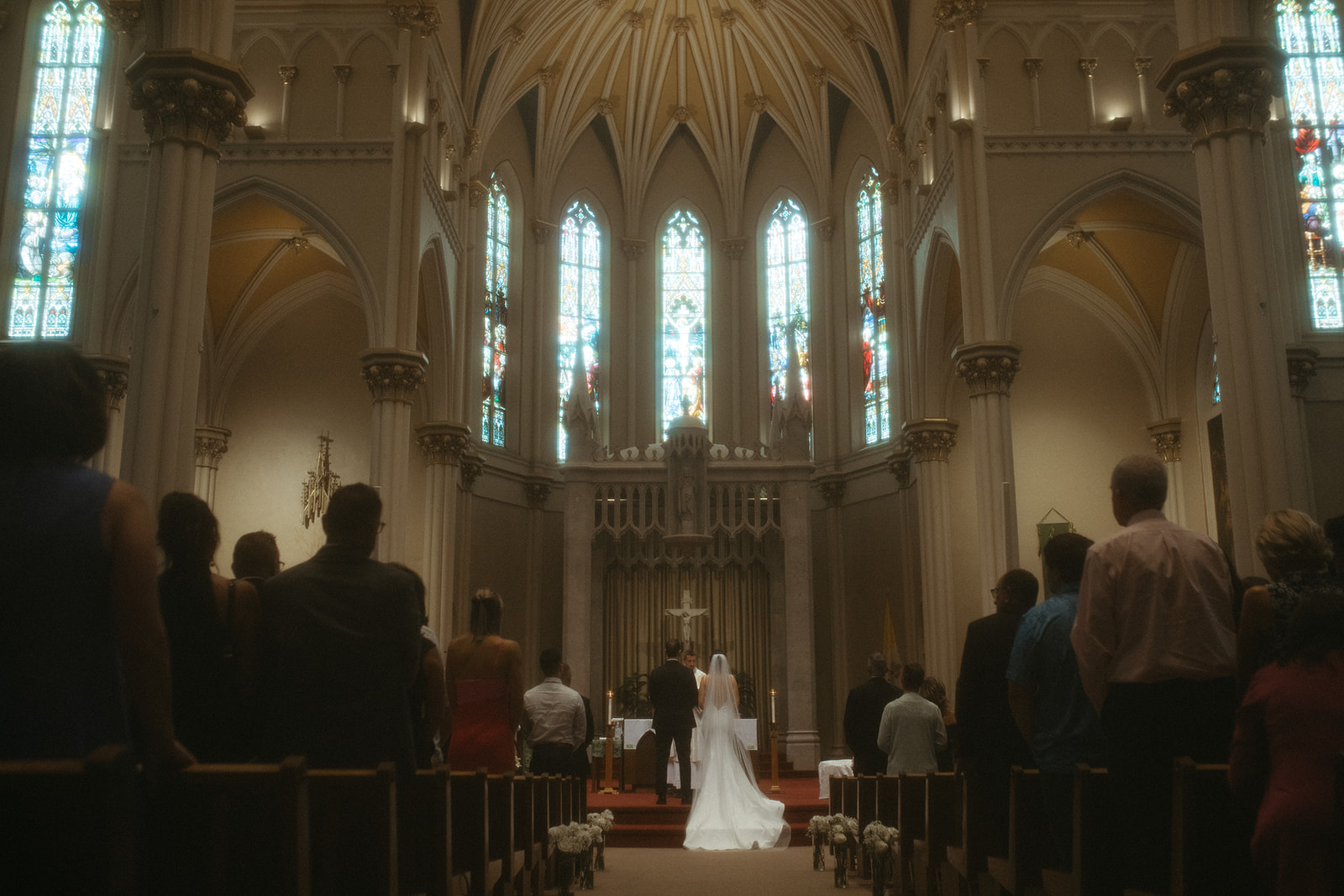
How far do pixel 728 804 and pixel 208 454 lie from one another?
10.9 meters

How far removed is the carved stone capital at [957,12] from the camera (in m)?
14.5

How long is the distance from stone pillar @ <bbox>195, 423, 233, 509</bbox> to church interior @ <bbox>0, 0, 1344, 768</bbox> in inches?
4.1

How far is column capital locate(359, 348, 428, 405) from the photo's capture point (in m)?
14.2

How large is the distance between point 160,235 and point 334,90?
6338 millimetres

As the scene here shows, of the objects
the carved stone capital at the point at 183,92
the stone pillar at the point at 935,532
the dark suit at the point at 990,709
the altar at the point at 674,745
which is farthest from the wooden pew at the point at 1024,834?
the stone pillar at the point at 935,532

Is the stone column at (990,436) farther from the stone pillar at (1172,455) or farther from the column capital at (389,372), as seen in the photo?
the column capital at (389,372)

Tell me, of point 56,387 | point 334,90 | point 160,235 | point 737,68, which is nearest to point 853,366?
point 737,68

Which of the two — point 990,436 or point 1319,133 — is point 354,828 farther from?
point 1319,133

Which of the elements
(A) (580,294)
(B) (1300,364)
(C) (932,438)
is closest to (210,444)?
(A) (580,294)

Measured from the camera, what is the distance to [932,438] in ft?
56.8

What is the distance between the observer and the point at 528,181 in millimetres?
22016

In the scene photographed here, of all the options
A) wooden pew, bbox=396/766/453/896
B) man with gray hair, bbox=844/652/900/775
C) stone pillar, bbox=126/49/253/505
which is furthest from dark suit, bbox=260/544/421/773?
stone pillar, bbox=126/49/253/505

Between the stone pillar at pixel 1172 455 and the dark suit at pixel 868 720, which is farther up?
the stone pillar at pixel 1172 455

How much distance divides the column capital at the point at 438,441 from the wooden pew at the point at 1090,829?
1444 cm
